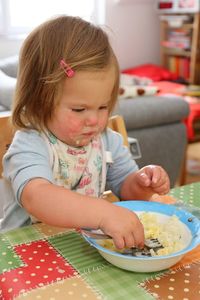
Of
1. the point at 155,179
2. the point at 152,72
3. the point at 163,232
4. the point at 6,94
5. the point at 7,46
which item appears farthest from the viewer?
the point at 152,72

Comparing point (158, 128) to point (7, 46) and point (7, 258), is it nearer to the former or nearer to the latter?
point (7, 258)

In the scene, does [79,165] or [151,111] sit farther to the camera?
[151,111]

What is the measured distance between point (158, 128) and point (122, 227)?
199 centimetres

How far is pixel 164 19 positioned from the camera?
480 centimetres

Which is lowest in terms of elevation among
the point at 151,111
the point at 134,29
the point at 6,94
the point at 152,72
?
the point at 152,72

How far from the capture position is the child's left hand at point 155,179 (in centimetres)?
92

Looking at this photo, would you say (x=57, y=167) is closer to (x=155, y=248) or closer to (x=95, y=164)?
(x=95, y=164)

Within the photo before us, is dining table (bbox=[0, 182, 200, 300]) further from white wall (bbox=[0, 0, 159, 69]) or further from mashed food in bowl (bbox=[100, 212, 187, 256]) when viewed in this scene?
white wall (bbox=[0, 0, 159, 69])

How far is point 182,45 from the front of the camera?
4.63 m

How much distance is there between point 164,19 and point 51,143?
4193 mm

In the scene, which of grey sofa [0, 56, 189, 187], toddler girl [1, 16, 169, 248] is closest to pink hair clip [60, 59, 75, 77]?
toddler girl [1, 16, 169, 248]

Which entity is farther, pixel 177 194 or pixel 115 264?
pixel 177 194

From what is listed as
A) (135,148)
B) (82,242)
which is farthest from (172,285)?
(135,148)

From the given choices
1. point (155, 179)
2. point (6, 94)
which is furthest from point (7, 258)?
point (6, 94)
